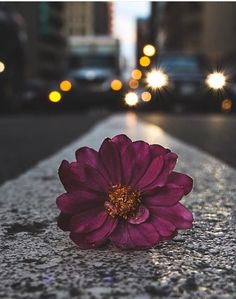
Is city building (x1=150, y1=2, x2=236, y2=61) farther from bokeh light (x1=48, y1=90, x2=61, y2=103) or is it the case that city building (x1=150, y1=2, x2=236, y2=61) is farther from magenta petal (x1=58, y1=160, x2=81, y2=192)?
magenta petal (x1=58, y1=160, x2=81, y2=192)

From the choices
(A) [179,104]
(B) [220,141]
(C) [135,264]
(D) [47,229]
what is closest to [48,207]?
(D) [47,229]

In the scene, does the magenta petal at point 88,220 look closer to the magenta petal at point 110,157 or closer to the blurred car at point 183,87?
the magenta petal at point 110,157

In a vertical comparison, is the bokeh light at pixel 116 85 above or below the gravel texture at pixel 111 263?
above

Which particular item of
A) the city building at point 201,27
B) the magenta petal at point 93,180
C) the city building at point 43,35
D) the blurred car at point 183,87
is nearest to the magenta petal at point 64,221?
the magenta petal at point 93,180

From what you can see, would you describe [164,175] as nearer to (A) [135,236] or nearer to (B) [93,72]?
(A) [135,236]

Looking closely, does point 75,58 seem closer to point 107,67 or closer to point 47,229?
point 107,67

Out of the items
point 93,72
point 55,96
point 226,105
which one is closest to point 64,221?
point 55,96

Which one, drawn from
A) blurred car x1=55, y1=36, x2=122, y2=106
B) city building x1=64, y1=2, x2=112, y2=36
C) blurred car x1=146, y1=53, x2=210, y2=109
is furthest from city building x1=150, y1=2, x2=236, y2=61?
city building x1=64, y1=2, x2=112, y2=36
